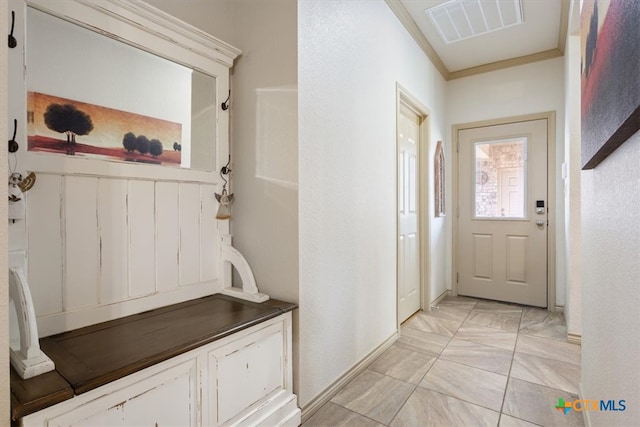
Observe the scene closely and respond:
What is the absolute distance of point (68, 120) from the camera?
128 centimetres

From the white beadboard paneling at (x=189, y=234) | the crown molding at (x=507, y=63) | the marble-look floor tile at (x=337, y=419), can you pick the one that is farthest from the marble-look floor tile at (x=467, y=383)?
the crown molding at (x=507, y=63)

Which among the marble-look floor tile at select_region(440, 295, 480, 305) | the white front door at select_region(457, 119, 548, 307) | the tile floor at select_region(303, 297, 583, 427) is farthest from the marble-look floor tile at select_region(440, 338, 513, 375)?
the white front door at select_region(457, 119, 548, 307)

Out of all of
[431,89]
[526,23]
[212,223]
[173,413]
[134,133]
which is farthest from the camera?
[431,89]

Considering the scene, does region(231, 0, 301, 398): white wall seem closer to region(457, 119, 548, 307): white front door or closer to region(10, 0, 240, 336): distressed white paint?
region(10, 0, 240, 336): distressed white paint

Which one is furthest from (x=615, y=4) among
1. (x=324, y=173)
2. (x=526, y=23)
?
(x=526, y=23)

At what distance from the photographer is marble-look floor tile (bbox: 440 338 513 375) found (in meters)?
2.20

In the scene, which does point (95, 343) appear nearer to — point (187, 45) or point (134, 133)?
point (134, 133)

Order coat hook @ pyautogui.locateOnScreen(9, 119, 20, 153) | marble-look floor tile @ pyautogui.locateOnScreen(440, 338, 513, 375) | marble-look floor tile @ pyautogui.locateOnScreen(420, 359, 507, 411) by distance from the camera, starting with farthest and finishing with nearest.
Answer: marble-look floor tile @ pyautogui.locateOnScreen(440, 338, 513, 375), marble-look floor tile @ pyautogui.locateOnScreen(420, 359, 507, 411), coat hook @ pyautogui.locateOnScreen(9, 119, 20, 153)

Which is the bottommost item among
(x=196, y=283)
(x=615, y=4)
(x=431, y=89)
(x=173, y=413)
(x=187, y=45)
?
(x=173, y=413)

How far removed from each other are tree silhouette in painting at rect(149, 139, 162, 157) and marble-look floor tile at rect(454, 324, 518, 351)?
2594 millimetres

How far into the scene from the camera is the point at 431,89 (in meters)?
3.49

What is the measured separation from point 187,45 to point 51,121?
74 centimetres

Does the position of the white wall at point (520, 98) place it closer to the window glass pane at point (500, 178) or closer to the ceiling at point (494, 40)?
the ceiling at point (494, 40)

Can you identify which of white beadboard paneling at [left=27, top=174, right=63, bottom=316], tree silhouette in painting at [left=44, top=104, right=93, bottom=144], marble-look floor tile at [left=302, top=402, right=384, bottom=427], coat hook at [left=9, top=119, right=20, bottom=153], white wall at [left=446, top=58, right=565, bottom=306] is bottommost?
marble-look floor tile at [left=302, top=402, right=384, bottom=427]
